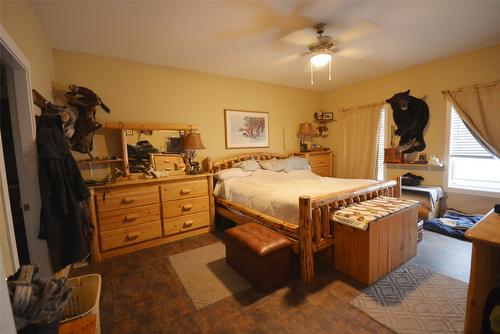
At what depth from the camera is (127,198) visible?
9.13 feet

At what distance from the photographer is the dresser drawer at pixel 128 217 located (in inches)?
105

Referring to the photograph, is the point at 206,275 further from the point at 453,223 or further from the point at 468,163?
the point at 468,163

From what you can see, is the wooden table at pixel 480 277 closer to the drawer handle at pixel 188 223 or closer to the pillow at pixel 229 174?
the pillow at pixel 229 174

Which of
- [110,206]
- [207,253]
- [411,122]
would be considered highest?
[411,122]

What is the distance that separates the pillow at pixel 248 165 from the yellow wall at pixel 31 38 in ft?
8.61

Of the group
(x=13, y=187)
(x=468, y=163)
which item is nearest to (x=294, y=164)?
(x=468, y=163)

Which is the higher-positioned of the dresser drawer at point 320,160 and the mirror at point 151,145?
the mirror at point 151,145

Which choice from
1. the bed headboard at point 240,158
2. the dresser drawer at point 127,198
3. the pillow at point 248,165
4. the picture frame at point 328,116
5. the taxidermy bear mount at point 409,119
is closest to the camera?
the dresser drawer at point 127,198

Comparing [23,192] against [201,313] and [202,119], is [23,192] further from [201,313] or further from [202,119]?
[202,119]

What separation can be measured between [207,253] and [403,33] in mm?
3496

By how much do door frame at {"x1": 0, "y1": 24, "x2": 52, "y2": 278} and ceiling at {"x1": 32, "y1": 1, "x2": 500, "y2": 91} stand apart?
75 centimetres

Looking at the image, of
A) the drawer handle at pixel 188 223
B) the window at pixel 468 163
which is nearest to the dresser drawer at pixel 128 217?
the drawer handle at pixel 188 223

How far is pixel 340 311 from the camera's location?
173 cm


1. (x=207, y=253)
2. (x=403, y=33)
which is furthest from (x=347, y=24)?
(x=207, y=253)
